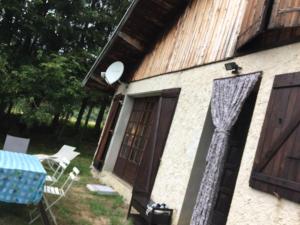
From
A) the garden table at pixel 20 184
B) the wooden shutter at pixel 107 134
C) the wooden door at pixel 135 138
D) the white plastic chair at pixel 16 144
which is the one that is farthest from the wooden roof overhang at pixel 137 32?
the garden table at pixel 20 184

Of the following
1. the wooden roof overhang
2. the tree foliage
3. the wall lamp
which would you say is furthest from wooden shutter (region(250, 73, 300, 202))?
the tree foliage

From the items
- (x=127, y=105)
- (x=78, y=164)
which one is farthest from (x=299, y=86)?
(x=78, y=164)

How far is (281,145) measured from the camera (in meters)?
4.10

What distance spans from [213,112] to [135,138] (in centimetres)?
409

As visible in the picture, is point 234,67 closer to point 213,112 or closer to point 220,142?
point 213,112

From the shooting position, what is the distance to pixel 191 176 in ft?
19.6

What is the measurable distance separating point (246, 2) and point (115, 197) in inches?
186

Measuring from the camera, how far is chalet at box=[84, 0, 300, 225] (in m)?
4.18

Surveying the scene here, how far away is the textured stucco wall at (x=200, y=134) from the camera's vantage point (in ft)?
13.6

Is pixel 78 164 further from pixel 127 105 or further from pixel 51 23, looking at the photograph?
pixel 51 23

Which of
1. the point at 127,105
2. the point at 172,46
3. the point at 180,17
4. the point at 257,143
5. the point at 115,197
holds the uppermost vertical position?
the point at 180,17

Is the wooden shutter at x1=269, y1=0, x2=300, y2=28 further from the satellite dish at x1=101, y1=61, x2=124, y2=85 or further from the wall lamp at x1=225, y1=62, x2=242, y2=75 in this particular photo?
the satellite dish at x1=101, y1=61, x2=124, y2=85

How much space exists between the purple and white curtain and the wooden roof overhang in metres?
3.83

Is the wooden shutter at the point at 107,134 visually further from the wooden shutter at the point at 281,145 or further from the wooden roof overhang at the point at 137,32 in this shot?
the wooden shutter at the point at 281,145
